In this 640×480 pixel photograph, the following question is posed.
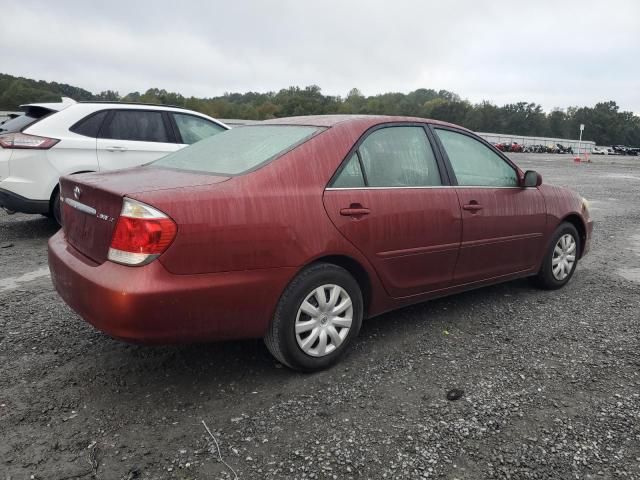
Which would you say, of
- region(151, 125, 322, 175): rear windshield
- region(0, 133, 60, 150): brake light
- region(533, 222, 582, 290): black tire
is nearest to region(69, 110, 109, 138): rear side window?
region(0, 133, 60, 150): brake light

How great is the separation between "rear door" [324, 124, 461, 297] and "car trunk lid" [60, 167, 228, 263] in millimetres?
794

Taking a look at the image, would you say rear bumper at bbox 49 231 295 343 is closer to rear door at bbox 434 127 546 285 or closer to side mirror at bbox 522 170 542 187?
rear door at bbox 434 127 546 285

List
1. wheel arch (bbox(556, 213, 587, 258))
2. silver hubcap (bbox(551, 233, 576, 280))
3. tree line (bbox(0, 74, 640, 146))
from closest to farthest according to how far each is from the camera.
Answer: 1. silver hubcap (bbox(551, 233, 576, 280))
2. wheel arch (bbox(556, 213, 587, 258))
3. tree line (bbox(0, 74, 640, 146))

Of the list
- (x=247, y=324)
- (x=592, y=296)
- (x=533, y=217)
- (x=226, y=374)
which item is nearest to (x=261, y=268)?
(x=247, y=324)

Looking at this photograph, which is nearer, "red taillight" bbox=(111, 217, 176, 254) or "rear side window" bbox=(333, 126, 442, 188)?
"red taillight" bbox=(111, 217, 176, 254)

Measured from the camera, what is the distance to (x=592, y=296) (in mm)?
4730

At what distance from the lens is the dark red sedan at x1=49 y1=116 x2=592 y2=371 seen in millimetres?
2508

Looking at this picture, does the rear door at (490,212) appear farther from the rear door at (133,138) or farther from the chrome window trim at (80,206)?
the rear door at (133,138)

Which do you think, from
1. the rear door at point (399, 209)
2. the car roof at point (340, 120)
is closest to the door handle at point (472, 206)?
the rear door at point (399, 209)

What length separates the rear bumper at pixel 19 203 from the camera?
19.4 feet

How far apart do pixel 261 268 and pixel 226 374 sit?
2.57ft

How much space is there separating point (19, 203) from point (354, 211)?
15.0ft

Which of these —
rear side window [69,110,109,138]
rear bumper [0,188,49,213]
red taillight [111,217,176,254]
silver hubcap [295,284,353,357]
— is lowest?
silver hubcap [295,284,353,357]

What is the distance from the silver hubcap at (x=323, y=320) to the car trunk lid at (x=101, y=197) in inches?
34.1
